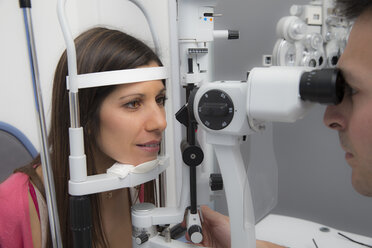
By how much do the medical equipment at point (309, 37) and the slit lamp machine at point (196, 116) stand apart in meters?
0.92

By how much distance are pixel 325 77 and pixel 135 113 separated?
49 cm

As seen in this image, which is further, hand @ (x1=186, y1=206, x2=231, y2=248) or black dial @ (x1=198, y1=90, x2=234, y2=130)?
hand @ (x1=186, y1=206, x2=231, y2=248)

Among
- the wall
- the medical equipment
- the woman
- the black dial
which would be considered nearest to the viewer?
the black dial

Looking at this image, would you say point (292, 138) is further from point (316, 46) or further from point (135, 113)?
point (135, 113)

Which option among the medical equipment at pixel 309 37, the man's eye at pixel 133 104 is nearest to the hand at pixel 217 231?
the man's eye at pixel 133 104

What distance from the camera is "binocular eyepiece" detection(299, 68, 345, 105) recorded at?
0.54m

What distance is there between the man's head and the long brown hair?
1.72ft

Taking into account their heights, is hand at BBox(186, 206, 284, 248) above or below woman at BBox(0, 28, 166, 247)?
below

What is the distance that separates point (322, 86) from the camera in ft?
1.78

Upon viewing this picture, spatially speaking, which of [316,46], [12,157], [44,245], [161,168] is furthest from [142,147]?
[316,46]

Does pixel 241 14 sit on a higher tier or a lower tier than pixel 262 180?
higher

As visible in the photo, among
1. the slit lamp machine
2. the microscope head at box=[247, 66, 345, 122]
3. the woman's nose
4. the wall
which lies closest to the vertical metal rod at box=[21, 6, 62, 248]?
the slit lamp machine

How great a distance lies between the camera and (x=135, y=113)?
0.88 metres

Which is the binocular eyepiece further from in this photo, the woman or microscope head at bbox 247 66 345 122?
the woman
